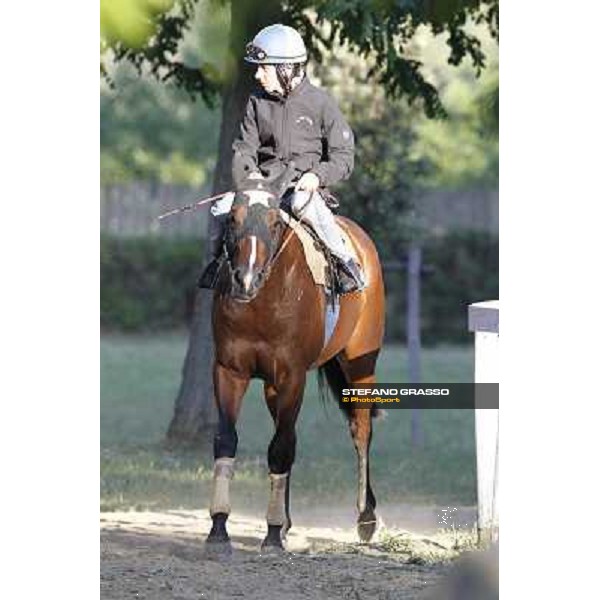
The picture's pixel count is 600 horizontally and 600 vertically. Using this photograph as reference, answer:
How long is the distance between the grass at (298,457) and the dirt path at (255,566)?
447 millimetres

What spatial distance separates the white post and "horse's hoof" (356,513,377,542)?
1.62ft

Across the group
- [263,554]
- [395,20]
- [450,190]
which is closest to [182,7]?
[395,20]

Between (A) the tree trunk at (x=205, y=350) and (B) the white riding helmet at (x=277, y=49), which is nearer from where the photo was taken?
(B) the white riding helmet at (x=277, y=49)

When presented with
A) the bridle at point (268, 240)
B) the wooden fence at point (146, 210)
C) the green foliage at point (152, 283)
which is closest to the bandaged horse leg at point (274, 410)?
the bridle at point (268, 240)

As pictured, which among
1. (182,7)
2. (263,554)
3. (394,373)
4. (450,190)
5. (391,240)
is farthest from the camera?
(450,190)

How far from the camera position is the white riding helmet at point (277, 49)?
25.9ft

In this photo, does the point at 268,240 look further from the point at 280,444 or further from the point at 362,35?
the point at 362,35

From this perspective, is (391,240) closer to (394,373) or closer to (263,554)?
(394,373)

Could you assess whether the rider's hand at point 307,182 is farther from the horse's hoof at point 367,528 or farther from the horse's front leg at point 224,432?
the horse's hoof at point 367,528
